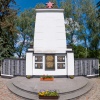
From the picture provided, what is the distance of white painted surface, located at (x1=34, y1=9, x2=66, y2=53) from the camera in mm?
13438

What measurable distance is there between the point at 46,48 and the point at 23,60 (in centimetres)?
194

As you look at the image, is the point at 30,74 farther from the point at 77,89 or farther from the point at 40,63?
the point at 77,89

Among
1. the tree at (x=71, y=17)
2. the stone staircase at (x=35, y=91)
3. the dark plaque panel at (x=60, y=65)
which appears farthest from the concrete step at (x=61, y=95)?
the tree at (x=71, y=17)

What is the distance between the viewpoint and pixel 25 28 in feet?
83.1

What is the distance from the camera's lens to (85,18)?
2292 cm

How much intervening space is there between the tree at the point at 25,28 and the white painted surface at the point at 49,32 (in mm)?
11149

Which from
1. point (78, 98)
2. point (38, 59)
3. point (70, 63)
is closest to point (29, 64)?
point (38, 59)

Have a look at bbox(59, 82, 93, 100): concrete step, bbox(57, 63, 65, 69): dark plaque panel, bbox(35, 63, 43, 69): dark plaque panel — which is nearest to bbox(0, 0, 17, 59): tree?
bbox(35, 63, 43, 69): dark plaque panel

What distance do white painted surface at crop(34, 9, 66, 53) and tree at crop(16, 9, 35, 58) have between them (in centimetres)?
1115

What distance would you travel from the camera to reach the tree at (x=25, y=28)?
24812 millimetres

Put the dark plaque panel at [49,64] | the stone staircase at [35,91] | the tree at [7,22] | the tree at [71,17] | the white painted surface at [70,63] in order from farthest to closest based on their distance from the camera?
1. the tree at [71,17]
2. the tree at [7,22]
3. the dark plaque panel at [49,64]
4. the white painted surface at [70,63]
5. the stone staircase at [35,91]

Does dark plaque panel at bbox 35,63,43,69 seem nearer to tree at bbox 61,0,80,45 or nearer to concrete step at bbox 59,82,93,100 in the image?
concrete step at bbox 59,82,93,100

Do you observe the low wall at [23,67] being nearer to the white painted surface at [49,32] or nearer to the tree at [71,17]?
the white painted surface at [49,32]

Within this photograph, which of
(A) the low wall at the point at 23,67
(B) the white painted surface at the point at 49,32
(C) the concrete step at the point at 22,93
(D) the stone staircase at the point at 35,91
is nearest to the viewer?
(C) the concrete step at the point at 22,93
